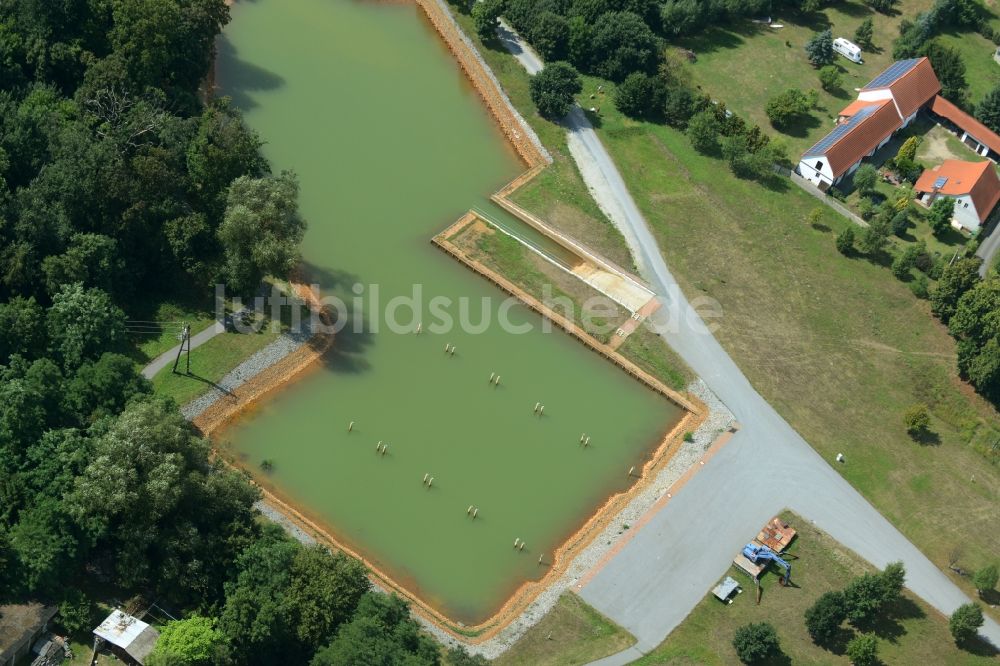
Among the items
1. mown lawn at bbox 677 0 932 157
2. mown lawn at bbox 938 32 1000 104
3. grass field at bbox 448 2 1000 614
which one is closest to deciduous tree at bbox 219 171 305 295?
grass field at bbox 448 2 1000 614

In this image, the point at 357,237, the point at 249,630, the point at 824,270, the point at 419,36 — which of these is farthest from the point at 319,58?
the point at 249,630

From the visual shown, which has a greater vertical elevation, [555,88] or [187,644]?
[555,88]

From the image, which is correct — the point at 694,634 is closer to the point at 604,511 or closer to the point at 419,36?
the point at 604,511

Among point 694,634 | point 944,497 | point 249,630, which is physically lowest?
point 249,630

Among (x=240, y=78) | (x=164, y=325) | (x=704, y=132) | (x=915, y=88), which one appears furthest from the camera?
(x=915, y=88)

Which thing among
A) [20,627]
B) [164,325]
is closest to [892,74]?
[164,325]

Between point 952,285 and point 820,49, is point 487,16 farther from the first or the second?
point 952,285

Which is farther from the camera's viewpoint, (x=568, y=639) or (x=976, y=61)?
(x=976, y=61)
